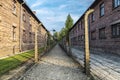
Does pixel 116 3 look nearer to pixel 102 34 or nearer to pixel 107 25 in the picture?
pixel 107 25

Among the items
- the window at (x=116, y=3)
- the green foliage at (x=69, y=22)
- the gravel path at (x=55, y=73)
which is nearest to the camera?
the gravel path at (x=55, y=73)

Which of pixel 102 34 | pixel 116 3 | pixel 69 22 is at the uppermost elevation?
pixel 69 22

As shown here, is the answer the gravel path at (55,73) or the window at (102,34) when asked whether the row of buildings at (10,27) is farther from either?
the window at (102,34)

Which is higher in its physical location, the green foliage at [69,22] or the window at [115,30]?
the green foliage at [69,22]

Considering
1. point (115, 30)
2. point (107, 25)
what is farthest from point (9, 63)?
point (107, 25)

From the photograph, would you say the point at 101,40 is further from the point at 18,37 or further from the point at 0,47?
the point at 0,47

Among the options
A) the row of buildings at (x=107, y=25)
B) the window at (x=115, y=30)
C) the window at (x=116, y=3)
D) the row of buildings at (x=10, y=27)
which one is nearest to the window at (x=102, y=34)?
the row of buildings at (x=107, y=25)

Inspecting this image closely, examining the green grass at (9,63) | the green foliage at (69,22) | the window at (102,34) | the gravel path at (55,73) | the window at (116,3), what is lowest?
the gravel path at (55,73)

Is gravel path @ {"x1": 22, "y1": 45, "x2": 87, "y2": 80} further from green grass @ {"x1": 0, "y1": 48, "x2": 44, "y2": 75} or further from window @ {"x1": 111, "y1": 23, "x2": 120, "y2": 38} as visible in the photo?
window @ {"x1": 111, "y1": 23, "x2": 120, "y2": 38}

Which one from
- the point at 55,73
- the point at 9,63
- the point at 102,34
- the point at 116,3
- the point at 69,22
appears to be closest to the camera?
the point at 55,73

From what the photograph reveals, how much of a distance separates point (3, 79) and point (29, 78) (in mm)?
1016

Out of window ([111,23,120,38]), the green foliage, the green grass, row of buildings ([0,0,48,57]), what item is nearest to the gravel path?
the green grass

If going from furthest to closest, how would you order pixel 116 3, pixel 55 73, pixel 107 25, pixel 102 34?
pixel 102 34
pixel 107 25
pixel 116 3
pixel 55 73

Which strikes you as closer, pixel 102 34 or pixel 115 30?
pixel 115 30
